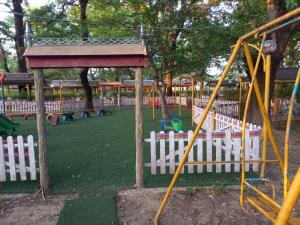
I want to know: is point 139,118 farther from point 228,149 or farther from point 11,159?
point 11,159

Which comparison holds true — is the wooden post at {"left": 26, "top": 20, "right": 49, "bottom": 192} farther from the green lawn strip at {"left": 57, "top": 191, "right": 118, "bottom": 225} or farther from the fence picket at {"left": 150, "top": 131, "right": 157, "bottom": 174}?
the fence picket at {"left": 150, "top": 131, "right": 157, "bottom": 174}

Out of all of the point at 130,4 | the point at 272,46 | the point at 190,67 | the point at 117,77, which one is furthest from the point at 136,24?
the point at 117,77

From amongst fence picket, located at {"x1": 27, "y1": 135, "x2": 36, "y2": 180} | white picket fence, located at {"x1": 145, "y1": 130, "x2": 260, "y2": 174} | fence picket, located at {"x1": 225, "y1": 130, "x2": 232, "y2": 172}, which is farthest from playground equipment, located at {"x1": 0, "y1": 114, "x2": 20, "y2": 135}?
fence picket, located at {"x1": 225, "y1": 130, "x2": 232, "y2": 172}

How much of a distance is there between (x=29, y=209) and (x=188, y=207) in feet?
8.29

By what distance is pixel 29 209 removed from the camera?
12.9ft

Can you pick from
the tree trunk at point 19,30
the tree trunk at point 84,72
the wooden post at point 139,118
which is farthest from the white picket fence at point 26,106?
the wooden post at point 139,118

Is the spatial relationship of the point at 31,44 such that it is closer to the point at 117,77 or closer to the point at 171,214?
the point at 171,214

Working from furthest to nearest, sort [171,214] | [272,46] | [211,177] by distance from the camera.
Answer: [211,177] → [171,214] → [272,46]

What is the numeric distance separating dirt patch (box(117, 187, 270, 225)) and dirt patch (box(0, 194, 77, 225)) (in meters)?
0.99

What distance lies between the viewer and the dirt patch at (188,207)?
353 cm

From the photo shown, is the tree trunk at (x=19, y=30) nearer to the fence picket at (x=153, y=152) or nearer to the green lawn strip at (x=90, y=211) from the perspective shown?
the fence picket at (x=153, y=152)

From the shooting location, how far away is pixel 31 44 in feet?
14.7

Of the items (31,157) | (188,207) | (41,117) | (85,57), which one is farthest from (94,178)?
(85,57)

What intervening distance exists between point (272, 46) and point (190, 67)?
1150 cm
